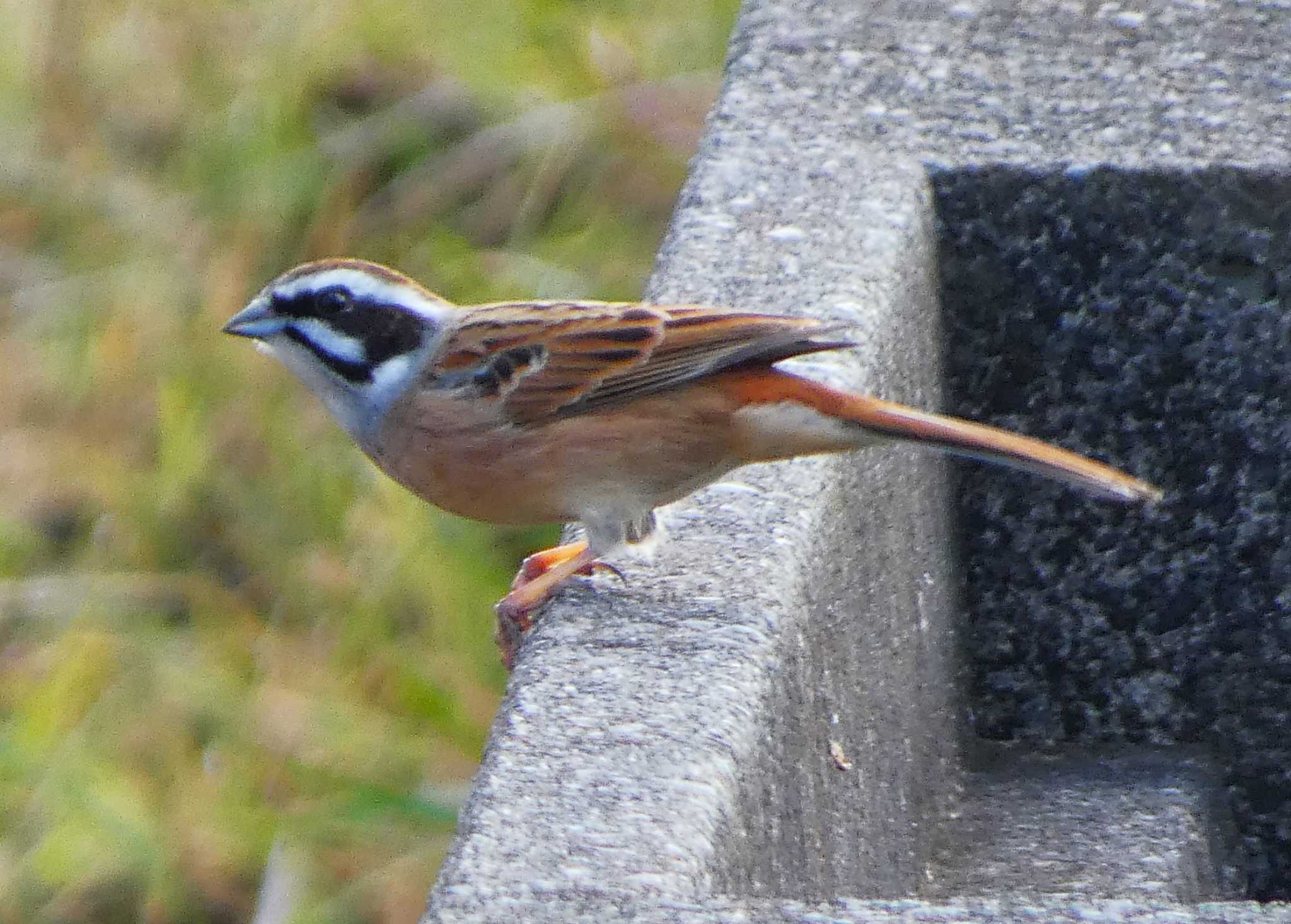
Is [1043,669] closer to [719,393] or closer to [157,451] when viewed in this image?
[719,393]

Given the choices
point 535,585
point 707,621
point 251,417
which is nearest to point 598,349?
point 535,585

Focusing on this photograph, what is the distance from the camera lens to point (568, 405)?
147 inches

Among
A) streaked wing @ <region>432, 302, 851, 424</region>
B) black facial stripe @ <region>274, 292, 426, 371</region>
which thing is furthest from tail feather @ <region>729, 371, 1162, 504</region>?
black facial stripe @ <region>274, 292, 426, 371</region>

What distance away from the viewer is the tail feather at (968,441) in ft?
10.6

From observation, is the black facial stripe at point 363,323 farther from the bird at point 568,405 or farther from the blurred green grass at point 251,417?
the blurred green grass at point 251,417

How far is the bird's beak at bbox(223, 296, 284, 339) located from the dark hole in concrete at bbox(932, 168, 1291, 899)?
1.18 meters

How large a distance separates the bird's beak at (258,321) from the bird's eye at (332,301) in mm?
75

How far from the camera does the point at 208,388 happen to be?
5969mm

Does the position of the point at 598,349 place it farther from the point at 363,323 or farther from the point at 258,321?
the point at 258,321

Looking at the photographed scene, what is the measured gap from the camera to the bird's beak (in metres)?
3.92

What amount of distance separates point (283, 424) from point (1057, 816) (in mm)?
3071

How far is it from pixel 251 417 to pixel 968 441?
3.06 metres

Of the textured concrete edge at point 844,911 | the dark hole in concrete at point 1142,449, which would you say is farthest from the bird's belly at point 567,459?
the textured concrete edge at point 844,911

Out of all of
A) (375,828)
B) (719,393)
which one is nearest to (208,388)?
(375,828)
